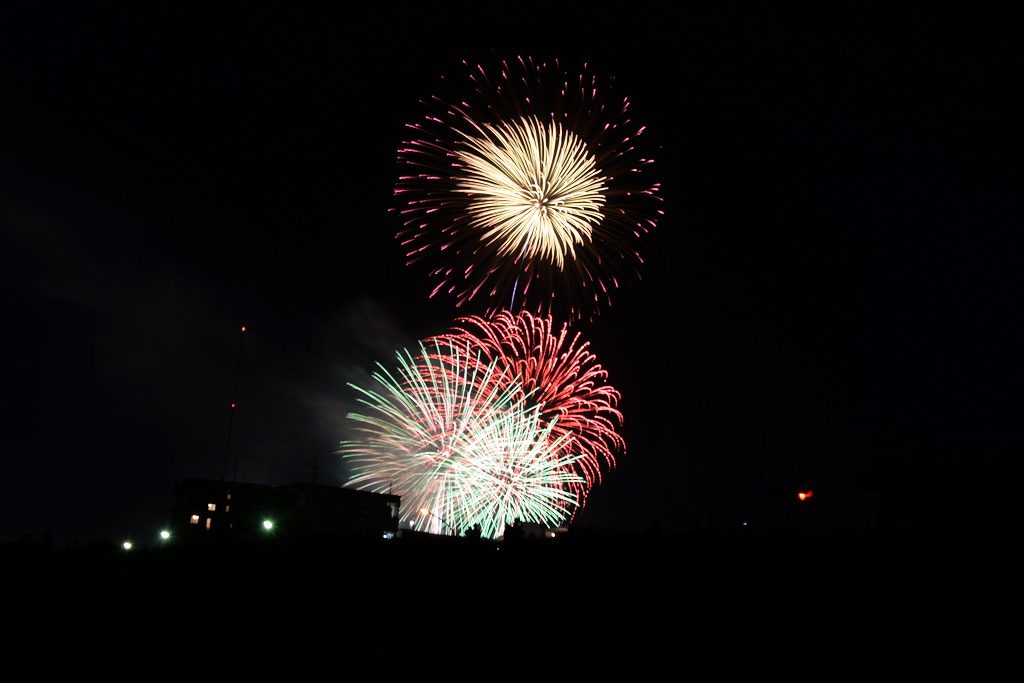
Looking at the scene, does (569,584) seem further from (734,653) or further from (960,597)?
(960,597)

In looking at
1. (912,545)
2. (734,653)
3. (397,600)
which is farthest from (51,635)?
(912,545)

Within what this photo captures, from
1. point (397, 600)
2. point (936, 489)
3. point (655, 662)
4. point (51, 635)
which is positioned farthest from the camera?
point (936, 489)

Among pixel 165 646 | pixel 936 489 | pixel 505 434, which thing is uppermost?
pixel 505 434

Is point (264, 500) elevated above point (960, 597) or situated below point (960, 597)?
above

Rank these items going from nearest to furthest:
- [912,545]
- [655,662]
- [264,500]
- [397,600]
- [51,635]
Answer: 1. [912,545]
2. [655,662]
3. [397,600]
4. [51,635]
5. [264,500]

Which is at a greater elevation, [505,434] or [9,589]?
[505,434]

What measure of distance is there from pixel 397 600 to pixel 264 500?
6294 cm

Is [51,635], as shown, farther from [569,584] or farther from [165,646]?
[569,584]

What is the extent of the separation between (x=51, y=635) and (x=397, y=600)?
621 centimetres

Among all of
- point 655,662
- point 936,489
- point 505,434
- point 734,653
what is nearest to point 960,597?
point 734,653

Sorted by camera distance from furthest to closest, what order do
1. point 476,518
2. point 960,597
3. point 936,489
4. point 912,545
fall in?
point 476,518 → point 936,489 → point 912,545 → point 960,597

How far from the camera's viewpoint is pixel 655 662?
1207cm

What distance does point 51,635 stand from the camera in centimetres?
1587

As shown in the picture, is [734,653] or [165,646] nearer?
[734,653]
